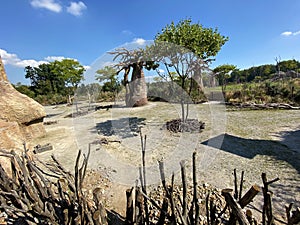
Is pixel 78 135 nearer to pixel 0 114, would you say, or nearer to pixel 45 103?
pixel 0 114

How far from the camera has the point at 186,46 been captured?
15.9 ft

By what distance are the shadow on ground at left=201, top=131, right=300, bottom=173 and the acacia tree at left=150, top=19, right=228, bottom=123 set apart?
240cm

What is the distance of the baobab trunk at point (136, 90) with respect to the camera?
36.3ft

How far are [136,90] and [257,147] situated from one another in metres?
8.51

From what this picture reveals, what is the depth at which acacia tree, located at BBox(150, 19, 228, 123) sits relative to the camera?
4820 millimetres

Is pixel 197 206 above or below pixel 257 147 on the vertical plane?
above

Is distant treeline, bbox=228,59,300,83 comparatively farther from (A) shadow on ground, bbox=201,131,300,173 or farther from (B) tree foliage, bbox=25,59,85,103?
(B) tree foliage, bbox=25,59,85,103

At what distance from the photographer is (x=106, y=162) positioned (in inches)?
146

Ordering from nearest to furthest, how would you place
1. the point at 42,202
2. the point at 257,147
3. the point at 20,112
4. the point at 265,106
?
the point at 42,202
the point at 257,147
the point at 20,112
the point at 265,106

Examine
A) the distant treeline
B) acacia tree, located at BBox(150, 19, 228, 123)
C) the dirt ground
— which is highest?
the distant treeline

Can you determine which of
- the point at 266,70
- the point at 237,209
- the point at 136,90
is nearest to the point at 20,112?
the point at 237,209

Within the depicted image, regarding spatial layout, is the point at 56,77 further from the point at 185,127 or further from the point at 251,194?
the point at 251,194

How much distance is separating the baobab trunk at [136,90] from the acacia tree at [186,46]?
5.72 metres

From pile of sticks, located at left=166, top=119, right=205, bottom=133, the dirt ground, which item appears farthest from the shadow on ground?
pile of sticks, located at left=166, top=119, right=205, bottom=133
